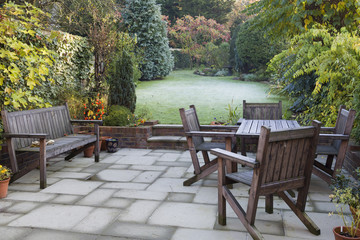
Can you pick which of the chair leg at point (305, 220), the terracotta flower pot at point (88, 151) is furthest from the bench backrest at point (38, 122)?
the chair leg at point (305, 220)

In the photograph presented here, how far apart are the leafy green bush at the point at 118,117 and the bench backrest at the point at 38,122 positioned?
4.10ft

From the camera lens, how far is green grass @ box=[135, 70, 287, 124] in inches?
333

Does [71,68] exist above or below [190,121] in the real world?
above

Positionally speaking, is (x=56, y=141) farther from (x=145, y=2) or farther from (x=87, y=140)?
(x=145, y=2)

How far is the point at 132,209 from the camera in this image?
3.54 meters

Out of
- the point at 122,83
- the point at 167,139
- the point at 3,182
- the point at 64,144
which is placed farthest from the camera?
the point at 122,83

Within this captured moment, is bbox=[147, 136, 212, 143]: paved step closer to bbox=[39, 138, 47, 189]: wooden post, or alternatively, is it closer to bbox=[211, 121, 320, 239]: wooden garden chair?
bbox=[39, 138, 47, 189]: wooden post

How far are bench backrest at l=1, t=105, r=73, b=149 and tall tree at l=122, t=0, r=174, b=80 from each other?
9.49 m

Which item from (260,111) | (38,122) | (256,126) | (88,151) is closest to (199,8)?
(260,111)

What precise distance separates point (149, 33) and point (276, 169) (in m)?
13.2

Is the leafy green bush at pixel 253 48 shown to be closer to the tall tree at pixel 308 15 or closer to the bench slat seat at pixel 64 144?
the tall tree at pixel 308 15

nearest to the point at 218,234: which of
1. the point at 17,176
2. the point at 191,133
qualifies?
the point at 191,133

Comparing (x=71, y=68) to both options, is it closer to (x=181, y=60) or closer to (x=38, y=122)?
(x=38, y=122)

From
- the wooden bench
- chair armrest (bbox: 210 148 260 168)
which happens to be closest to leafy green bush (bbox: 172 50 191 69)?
the wooden bench
